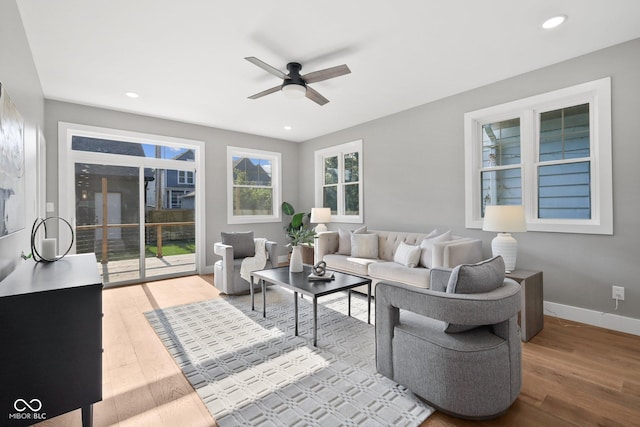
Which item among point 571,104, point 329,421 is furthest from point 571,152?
point 329,421

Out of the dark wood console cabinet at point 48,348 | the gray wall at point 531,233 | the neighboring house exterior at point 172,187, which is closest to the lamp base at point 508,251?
the gray wall at point 531,233

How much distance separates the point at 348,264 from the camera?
4.09 m

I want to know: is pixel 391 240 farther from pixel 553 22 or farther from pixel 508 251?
pixel 553 22

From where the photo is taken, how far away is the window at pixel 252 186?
5828mm

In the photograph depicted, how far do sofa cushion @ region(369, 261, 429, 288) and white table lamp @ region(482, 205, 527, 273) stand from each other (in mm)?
772

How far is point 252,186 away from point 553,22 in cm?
513

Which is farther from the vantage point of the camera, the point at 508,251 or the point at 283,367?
the point at 508,251

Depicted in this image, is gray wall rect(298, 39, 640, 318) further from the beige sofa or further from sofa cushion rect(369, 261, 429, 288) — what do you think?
sofa cushion rect(369, 261, 429, 288)

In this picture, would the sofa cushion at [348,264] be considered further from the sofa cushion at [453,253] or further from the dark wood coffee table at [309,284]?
the sofa cushion at [453,253]

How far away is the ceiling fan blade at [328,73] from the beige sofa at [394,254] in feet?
6.56

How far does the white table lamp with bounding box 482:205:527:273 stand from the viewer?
2918mm

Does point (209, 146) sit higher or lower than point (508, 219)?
higher

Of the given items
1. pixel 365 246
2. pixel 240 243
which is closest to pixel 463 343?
pixel 365 246

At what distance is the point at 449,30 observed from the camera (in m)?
2.60
